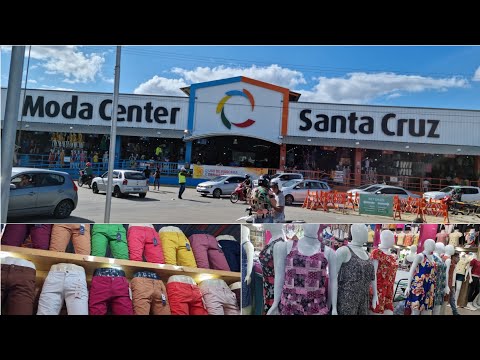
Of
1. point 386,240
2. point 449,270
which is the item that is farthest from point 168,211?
point 449,270

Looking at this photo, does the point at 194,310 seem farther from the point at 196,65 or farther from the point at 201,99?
the point at 196,65

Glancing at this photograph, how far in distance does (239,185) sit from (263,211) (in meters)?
0.28

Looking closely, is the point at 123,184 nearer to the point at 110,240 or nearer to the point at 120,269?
the point at 110,240

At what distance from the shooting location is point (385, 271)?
9.04ft

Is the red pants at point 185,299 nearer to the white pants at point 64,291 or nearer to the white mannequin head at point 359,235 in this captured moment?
the white pants at point 64,291

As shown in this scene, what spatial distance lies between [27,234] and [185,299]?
1004 millimetres

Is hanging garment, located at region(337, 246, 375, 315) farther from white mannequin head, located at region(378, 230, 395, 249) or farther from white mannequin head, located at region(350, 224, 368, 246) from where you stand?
white mannequin head, located at region(378, 230, 395, 249)

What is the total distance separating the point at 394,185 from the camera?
11.8 ft

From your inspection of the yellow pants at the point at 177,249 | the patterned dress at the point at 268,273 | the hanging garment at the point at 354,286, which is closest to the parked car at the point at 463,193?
the hanging garment at the point at 354,286

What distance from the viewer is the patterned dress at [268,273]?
8.44 ft

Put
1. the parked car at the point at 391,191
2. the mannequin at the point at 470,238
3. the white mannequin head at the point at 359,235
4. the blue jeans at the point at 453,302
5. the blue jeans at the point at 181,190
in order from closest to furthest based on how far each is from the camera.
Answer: the white mannequin head at the point at 359,235 → the blue jeans at the point at 453,302 → the mannequin at the point at 470,238 → the blue jeans at the point at 181,190 → the parked car at the point at 391,191

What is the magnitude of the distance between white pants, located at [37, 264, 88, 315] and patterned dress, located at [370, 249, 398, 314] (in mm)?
1786

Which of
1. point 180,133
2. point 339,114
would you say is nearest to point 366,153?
point 339,114

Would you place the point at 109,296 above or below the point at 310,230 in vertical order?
below
